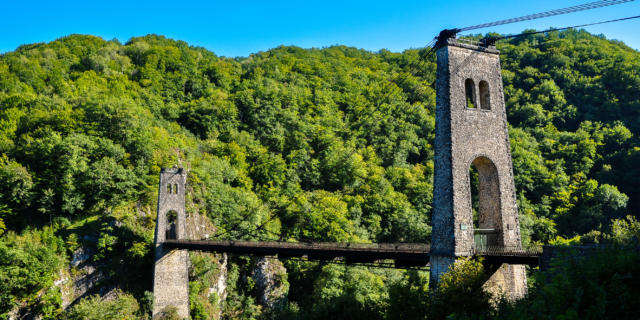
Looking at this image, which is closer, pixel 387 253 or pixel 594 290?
pixel 594 290

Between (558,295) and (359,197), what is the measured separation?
31.9 metres

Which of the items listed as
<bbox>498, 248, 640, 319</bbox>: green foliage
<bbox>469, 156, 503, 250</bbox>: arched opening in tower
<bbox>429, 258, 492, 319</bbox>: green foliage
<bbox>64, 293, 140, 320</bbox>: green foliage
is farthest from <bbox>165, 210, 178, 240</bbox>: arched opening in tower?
<bbox>498, 248, 640, 319</bbox>: green foliage

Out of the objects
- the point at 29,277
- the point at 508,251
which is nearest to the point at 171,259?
the point at 29,277

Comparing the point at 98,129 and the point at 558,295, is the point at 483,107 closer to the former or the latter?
the point at 558,295

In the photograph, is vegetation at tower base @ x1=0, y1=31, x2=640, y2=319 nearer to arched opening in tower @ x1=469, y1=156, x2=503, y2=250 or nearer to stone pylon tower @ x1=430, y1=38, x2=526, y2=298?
stone pylon tower @ x1=430, y1=38, x2=526, y2=298

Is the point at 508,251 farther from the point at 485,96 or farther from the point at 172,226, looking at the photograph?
the point at 172,226

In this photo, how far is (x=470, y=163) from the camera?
1205cm

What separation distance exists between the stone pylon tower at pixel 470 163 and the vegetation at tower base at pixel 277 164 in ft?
6.87

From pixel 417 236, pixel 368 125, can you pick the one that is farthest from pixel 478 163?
pixel 368 125

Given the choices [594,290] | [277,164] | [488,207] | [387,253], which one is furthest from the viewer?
[277,164]

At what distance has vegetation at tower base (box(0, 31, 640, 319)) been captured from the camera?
68.0ft

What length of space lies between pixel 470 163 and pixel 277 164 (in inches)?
1244

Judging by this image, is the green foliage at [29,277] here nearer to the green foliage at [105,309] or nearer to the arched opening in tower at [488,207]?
the green foliage at [105,309]

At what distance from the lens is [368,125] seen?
5325 cm
